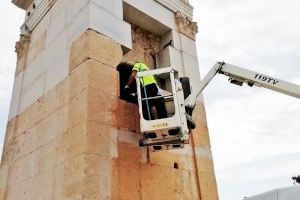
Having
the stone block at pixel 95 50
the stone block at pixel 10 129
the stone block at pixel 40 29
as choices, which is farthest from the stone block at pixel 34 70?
the stone block at pixel 95 50

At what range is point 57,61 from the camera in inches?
349

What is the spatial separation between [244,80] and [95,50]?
3538mm

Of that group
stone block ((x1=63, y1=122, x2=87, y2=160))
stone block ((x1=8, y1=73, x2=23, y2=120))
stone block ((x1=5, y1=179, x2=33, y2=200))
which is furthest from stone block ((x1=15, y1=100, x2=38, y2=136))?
stone block ((x1=63, y1=122, x2=87, y2=160))

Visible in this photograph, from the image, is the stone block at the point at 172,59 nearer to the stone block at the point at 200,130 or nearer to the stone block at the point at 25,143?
the stone block at the point at 200,130

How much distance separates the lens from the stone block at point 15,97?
10.2 m

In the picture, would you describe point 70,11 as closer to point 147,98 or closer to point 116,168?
point 147,98

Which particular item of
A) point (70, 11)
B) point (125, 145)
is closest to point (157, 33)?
point (70, 11)

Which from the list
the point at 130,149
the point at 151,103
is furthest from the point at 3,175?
the point at 151,103

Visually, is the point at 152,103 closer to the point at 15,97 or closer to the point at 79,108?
the point at 79,108

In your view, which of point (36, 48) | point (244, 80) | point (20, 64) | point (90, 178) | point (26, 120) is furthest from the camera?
point (20, 64)

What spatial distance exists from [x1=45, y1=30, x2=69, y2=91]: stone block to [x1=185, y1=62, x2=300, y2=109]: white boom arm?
319cm

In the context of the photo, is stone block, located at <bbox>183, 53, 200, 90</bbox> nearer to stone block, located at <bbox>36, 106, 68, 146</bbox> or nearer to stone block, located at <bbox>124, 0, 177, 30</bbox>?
stone block, located at <bbox>124, 0, 177, 30</bbox>

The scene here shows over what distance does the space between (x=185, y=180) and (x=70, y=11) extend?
17.6ft

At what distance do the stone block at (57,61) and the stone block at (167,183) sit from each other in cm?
313
